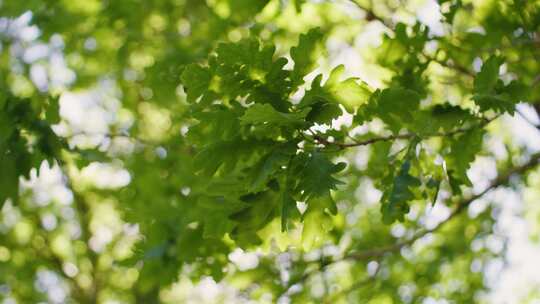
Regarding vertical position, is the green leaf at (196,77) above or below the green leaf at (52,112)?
below

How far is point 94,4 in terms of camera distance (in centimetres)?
364

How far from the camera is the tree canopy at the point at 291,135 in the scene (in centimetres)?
175

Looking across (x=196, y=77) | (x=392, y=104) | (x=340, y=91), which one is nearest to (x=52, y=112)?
(x=196, y=77)

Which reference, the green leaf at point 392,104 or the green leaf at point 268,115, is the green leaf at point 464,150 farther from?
the green leaf at point 268,115

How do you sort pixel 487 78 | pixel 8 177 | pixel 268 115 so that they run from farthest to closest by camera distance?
pixel 8 177 → pixel 487 78 → pixel 268 115

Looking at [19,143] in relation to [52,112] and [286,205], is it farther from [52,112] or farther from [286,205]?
[286,205]

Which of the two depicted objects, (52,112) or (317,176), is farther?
(52,112)

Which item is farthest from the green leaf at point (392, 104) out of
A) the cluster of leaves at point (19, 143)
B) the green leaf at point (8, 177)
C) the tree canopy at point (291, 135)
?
the green leaf at point (8, 177)

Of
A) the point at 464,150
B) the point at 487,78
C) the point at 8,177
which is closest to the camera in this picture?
the point at 487,78

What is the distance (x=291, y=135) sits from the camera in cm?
168

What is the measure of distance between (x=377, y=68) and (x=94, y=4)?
1865 mm

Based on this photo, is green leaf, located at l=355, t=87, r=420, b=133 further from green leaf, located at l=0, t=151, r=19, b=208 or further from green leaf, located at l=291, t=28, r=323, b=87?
green leaf, located at l=0, t=151, r=19, b=208

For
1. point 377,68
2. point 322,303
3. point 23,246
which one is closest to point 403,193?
point 377,68

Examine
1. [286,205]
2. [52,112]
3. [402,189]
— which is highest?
[52,112]
